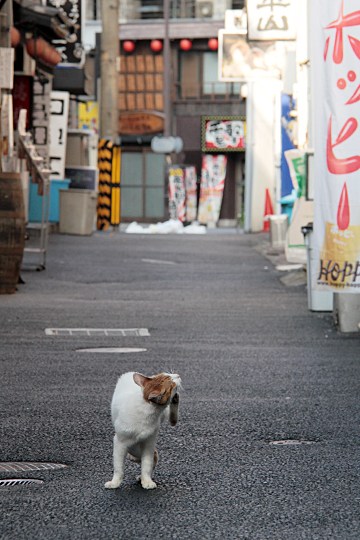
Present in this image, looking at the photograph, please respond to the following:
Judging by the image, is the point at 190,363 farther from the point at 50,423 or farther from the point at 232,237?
the point at 232,237

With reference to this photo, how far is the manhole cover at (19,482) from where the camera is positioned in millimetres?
5898

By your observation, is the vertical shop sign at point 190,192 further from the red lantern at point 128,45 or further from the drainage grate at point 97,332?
the drainage grate at point 97,332

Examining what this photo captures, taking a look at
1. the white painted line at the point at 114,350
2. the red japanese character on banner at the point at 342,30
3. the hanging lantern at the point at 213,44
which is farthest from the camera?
the hanging lantern at the point at 213,44

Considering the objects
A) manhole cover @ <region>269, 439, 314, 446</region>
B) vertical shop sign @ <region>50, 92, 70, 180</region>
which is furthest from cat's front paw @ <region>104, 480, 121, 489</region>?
vertical shop sign @ <region>50, 92, 70, 180</region>

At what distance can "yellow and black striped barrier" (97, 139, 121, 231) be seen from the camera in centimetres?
3756

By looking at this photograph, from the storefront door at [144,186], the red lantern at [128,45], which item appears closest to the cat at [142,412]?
the storefront door at [144,186]

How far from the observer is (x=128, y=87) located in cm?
4953

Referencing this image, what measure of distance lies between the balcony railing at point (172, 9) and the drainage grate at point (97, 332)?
121 ft

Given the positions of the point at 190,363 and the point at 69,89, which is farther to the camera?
the point at 69,89

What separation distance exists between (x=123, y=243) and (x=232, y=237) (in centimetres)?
559

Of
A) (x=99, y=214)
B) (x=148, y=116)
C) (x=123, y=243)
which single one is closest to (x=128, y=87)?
(x=148, y=116)

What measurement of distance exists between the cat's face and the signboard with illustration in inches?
1632

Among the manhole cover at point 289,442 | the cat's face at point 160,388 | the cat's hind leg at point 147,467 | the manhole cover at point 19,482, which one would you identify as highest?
the cat's face at point 160,388

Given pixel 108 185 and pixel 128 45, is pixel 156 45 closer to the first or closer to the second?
pixel 128 45
